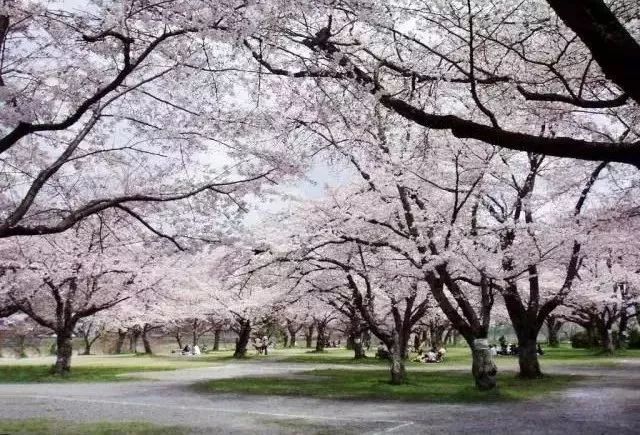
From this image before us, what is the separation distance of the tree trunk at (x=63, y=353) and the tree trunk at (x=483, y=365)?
18107 millimetres

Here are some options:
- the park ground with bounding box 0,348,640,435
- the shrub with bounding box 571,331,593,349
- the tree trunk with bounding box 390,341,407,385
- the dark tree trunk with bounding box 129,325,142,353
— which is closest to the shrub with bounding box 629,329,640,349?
the shrub with bounding box 571,331,593,349

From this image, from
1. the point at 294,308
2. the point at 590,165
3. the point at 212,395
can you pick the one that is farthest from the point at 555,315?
the point at 212,395

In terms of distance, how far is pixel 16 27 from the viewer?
29.0 feet

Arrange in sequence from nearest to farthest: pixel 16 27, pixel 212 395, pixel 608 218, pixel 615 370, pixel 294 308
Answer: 1. pixel 16 27
2. pixel 608 218
3. pixel 212 395
4. pixel 615 370
5. pixel 294 308

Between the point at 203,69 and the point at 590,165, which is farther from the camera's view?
the point at 590,165

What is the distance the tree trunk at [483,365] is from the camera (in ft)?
54.0

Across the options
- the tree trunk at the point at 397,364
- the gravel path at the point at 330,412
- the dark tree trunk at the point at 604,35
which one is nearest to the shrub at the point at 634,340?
the gravel path at the point at 330,412

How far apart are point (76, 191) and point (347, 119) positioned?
6.41 metres

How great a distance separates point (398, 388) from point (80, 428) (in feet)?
33.4

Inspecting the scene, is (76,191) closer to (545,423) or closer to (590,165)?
(545,423)

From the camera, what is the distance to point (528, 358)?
70.5 feet

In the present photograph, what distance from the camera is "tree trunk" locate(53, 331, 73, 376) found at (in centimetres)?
2572

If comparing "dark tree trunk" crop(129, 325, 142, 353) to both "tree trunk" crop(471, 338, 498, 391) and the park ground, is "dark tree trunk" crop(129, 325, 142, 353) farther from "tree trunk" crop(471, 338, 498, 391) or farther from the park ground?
"tree trunk" crop(471, 338, 498, 391)

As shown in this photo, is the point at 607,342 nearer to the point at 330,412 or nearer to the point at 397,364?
the point at 397,364
